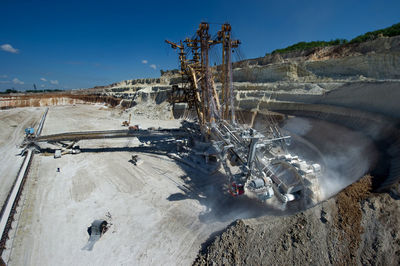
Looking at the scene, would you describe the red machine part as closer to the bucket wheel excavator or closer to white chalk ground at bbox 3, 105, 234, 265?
the bucket wheel excavator

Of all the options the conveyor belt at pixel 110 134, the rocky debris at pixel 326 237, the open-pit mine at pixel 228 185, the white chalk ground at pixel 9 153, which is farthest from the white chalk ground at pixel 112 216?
the conveyor belt at pixel 110 134

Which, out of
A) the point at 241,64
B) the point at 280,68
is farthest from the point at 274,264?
the point at 241,64

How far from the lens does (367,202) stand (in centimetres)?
530

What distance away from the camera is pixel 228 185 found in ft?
31.6

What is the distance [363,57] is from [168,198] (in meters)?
21.2

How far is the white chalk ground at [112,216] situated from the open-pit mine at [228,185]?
6 cm

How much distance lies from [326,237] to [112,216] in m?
8.86

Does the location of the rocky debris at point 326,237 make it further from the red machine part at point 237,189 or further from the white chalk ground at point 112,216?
the white chalk ground at point 112,216

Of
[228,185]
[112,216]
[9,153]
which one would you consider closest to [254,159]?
[228,185]

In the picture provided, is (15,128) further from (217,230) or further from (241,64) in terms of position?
(241,64)

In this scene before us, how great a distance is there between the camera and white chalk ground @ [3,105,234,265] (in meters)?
6.70

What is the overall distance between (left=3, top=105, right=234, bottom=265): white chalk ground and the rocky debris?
76.1 inches

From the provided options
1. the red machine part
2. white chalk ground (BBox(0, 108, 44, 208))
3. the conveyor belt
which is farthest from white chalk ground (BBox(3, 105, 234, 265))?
Answer: the conveyor belt

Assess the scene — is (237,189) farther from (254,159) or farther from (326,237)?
(326,237)
